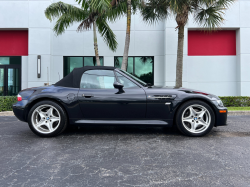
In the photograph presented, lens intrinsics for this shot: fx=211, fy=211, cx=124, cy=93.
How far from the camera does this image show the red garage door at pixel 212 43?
1359 cm

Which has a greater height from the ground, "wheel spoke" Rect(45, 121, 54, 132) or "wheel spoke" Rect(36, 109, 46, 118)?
"wheel spoke" Rect(36, 109, 46, 118)

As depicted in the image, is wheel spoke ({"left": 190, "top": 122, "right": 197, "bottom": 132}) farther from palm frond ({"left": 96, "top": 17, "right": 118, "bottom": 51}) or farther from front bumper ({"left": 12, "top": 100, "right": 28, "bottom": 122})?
palm frond ({"left": 96, "top": 17, "right": 118, "bottom": 51})

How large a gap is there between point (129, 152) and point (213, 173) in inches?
48.7

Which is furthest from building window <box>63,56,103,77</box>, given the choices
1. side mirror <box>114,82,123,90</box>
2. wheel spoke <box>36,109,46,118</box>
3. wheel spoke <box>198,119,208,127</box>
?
wheel spoke <box>198,119,208,127</box>

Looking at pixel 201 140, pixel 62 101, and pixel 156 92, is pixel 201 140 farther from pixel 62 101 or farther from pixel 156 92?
pixel 62 101

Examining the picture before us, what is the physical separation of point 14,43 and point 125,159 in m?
13.5

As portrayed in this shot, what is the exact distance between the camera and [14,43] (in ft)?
44.5

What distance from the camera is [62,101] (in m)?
4.15

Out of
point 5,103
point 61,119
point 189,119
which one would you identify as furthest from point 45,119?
point 5,103

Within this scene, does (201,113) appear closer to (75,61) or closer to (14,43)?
(75,61)

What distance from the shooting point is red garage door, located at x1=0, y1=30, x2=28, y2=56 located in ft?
44.3

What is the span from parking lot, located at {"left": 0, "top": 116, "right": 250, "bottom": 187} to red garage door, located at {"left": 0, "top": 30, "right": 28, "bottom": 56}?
1077cm

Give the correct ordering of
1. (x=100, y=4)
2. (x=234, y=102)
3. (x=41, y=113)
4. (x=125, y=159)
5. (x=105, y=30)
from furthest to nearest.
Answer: (x=105, y=30) < (x=234, y=102) < (x=100, y=4) < (x=41, y=113) < (x=125, y=159)

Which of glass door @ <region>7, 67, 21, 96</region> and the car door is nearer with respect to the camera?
the car door
